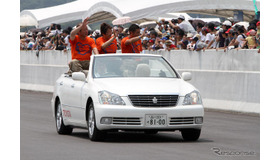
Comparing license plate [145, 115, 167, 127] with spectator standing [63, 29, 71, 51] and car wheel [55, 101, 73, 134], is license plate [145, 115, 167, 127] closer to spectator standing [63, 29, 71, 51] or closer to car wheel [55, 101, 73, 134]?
car wheel [55, 101, 73, 134]

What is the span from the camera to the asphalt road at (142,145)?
10062 millimetres

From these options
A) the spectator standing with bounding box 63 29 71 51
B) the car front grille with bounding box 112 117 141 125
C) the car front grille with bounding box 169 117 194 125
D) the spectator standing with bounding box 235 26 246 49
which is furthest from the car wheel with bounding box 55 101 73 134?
the spectator standing with bounding box 63 29 71 51

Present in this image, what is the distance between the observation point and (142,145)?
11.7m

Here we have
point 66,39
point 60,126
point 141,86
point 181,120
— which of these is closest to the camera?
point 181,120

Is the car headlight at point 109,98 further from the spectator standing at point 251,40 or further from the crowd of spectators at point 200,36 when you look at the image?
the spectator standing at point 251,40

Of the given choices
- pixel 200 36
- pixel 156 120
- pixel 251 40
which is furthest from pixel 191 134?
pixel 200 36

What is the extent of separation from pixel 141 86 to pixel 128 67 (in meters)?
1.18

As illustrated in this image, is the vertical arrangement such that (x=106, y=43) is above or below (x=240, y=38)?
below

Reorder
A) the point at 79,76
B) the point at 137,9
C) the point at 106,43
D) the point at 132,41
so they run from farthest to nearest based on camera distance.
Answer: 1. the point at 137,9
2. the point at 132,41
3. the point at 106,43
4. the point at 79,76

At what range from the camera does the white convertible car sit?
11906 millimetres

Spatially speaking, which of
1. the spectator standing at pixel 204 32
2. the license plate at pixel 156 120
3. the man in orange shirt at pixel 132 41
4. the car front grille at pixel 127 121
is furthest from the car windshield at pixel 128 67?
the spectator standing at pixel 204 32

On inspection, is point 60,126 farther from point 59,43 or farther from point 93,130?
point 59,43

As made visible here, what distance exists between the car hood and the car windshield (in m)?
0.36
